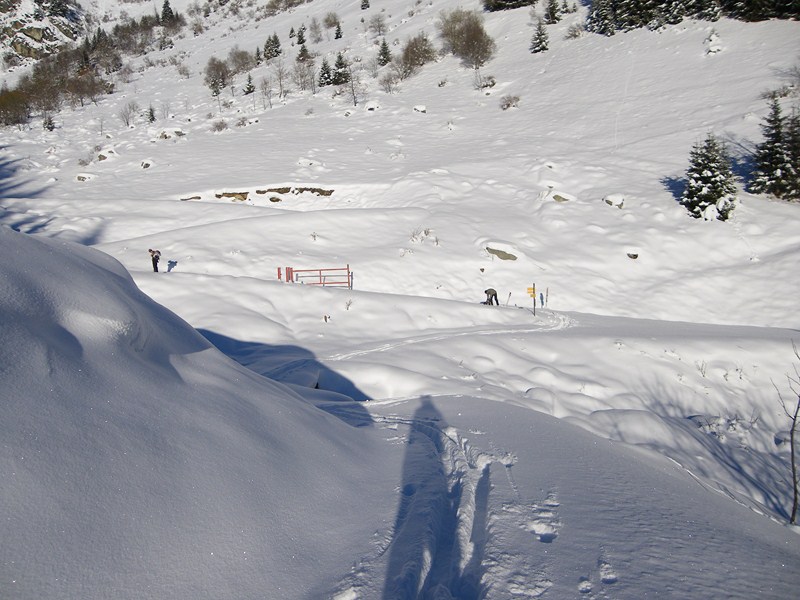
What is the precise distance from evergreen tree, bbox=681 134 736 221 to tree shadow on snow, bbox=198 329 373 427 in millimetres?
18375

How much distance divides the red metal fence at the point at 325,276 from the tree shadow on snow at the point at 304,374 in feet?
21.1

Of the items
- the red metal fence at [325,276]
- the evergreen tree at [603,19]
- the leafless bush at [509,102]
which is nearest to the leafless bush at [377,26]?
the evergreen tree at [603,19]

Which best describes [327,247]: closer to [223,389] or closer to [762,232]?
[223,389]

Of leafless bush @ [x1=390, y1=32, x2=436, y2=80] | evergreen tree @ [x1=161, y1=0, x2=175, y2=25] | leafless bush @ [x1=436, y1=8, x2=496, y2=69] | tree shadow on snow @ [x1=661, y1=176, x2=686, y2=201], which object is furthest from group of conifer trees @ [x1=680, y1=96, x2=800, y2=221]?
evergreen tree @ [x1=161, y1=0, x2=175, y2=25]

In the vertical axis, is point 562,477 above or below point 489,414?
above

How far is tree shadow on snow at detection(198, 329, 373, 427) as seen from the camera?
18.6 feet

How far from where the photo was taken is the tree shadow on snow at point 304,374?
568 centimetres

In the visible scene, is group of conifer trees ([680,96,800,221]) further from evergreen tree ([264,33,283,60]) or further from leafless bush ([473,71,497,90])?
evergreen tree ([264,33,283,60])

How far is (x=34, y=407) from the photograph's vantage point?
1748 mm

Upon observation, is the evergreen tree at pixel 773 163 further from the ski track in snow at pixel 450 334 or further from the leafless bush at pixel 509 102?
the leafless bush at pixel 509 102

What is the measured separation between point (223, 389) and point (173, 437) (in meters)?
0.93

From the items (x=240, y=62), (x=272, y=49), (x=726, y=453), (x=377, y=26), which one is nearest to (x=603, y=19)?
(x=377, y=26)

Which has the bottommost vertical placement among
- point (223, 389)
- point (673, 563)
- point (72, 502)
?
point (673, 563)

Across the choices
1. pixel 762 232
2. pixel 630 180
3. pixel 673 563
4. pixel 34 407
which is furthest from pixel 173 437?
pixel 630 180
